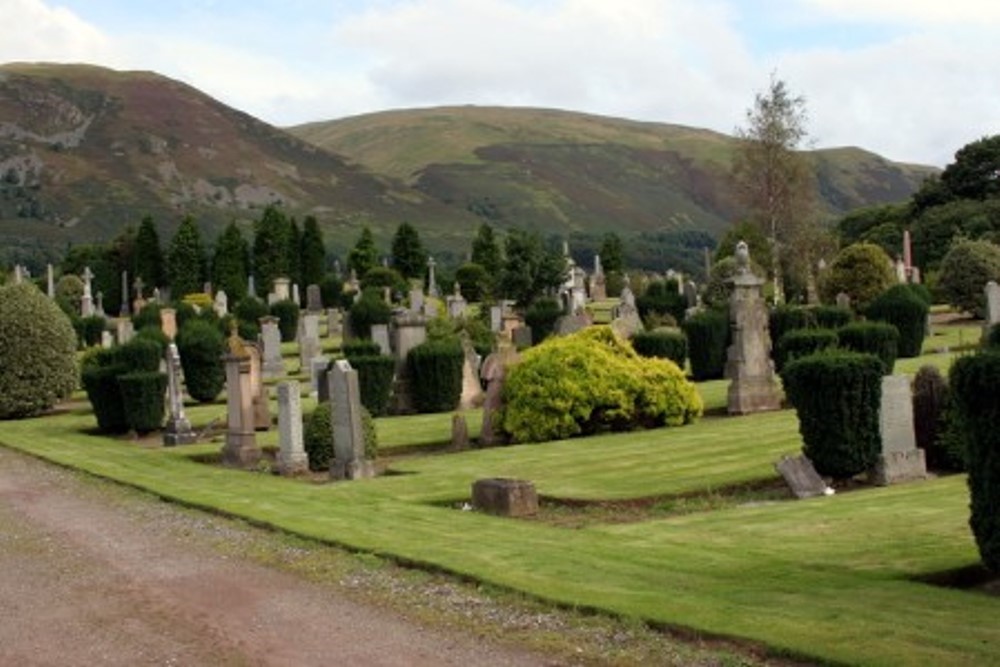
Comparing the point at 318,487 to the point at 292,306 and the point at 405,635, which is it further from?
the point at 292,306

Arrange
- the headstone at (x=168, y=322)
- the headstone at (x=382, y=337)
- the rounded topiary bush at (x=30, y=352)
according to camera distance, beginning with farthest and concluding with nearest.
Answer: the headstone at (x=168, y=322) < the headstone at (x=382, y=337) < the rounded topiary bush at (x=30, y=352)

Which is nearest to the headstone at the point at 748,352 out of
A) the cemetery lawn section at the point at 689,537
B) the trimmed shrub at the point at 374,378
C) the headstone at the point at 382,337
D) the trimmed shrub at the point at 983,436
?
the cemetery lawn section at the point at 689,537

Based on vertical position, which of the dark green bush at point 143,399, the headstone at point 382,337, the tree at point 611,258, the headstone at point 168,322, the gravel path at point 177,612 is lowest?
the gravel path at point 177,612

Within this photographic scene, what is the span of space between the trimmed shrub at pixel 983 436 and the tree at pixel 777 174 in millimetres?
45293

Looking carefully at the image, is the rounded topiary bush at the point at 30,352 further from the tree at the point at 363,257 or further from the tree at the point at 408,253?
the tree at the point at 363,257

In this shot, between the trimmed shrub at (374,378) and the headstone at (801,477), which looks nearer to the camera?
the headstone at (801,477)

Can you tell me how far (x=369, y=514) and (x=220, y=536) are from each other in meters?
1.98

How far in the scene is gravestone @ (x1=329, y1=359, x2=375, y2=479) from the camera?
845 inches

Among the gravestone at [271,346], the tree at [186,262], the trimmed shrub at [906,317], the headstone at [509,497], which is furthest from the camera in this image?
the tree at [186,262]

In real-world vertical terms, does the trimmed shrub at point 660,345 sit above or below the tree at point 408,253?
below

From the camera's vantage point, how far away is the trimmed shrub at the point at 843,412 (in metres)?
17.3

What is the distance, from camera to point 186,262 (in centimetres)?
8331

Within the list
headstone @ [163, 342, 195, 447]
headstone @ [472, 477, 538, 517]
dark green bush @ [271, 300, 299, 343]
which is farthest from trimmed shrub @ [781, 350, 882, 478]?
dark green bush @ [271, 300, 299, 343]

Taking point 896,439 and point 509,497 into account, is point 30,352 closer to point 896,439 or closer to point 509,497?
point 509,497
